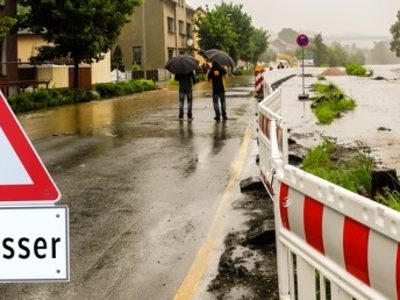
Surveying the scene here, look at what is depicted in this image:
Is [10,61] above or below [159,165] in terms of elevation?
above

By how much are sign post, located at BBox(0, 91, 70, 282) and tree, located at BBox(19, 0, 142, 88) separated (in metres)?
25.9

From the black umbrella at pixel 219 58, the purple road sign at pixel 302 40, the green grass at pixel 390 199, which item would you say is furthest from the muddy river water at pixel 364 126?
the green grass at pixel 390 199

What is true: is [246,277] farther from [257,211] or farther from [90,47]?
[90,47]

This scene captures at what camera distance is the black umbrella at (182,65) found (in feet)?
56.2

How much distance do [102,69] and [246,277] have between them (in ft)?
126

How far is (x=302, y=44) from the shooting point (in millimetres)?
22250

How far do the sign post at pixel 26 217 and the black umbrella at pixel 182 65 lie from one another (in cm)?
1437

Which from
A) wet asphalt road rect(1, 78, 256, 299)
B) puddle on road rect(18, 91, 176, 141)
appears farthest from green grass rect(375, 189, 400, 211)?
puddle on road rect(18, 91, 176, 141)

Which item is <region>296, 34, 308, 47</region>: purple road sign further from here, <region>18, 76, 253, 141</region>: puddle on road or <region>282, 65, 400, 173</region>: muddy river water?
<region>18, 76, 253, 141</region>: puddle on road

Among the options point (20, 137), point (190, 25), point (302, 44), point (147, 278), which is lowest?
point (147, 278)

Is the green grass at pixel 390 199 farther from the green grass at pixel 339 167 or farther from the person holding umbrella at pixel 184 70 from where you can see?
the person holding umbrella at pixel 184 70

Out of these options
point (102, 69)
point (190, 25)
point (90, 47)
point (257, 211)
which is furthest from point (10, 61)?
point (190, 25)

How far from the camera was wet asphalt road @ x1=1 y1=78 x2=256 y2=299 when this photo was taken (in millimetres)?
5070

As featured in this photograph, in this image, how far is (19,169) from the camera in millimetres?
2822
